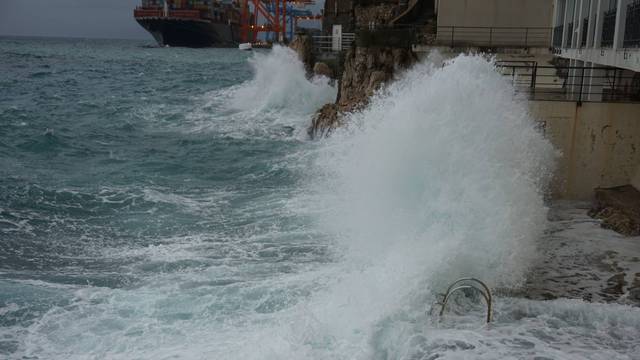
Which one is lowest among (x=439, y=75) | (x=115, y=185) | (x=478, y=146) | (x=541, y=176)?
(x=115, y=185)

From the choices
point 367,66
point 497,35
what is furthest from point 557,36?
point 367,66

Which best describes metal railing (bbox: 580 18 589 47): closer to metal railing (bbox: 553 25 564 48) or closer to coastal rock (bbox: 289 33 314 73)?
metal railing (bbox: 553 25 564 48)

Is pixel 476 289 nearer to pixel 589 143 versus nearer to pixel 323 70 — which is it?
pixel 589 143

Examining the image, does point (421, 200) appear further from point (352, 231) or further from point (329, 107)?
point (329, 107)

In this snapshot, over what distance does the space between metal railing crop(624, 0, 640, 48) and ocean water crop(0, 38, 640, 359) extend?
2.24m

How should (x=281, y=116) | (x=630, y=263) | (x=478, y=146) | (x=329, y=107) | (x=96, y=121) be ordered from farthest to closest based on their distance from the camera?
(x=281, y=116) < (x=96, y=121) < (x=329, y=107) < (x=478, y=146) < (x=630, y=263)

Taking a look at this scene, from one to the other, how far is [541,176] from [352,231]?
4.42 metres

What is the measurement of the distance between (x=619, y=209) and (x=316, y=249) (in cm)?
561

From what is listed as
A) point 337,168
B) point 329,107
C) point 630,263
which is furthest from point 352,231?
point 329,107

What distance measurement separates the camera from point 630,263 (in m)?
9.67

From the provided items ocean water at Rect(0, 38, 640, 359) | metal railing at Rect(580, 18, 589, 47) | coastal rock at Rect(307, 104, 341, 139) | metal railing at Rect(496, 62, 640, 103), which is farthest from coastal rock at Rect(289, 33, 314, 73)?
metal railing at Rect(580, 18, 589, 47)

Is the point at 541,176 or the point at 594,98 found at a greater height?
the point at 594,98

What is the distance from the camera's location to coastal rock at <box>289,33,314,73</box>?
38.2 meters

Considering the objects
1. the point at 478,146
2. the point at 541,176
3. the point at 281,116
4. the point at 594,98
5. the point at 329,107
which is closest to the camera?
the point at 478,146
